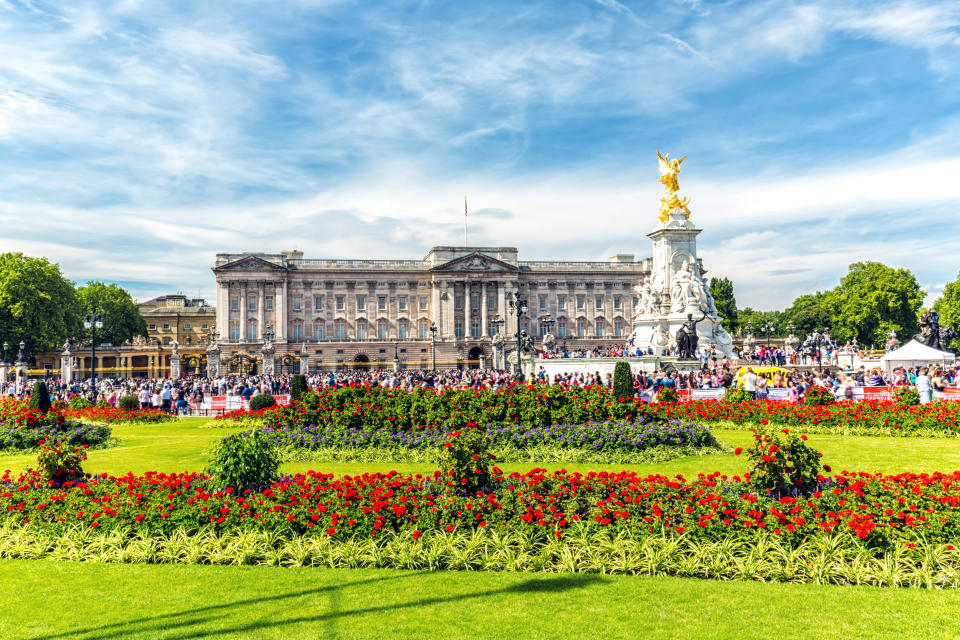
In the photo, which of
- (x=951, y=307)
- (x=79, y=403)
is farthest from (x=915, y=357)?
(x=951, y=307)

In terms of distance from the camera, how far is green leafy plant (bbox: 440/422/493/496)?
8.42 metres

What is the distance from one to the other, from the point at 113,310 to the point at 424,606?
87.8 metres

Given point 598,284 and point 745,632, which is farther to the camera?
point 598,284

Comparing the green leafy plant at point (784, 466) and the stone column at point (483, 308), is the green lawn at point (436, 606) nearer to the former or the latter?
the green leafy plant at point (784, 466)

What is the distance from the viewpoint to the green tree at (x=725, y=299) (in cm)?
8969

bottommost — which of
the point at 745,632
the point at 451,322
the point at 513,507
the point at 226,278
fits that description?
the point at 745,632

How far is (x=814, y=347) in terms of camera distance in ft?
150

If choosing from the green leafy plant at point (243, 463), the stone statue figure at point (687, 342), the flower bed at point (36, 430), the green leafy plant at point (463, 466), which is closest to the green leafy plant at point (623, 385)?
the stone statue figure at point (687, 342)

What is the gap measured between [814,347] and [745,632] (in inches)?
1763

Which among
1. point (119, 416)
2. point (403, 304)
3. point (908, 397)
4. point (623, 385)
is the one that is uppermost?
point (403, 304)

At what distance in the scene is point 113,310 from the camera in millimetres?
82875

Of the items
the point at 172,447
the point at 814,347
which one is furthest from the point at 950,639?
the point at 814,347

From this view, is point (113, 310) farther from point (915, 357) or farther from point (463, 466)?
point (463, 466)

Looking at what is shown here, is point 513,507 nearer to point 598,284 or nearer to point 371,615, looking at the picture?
point 371,615
